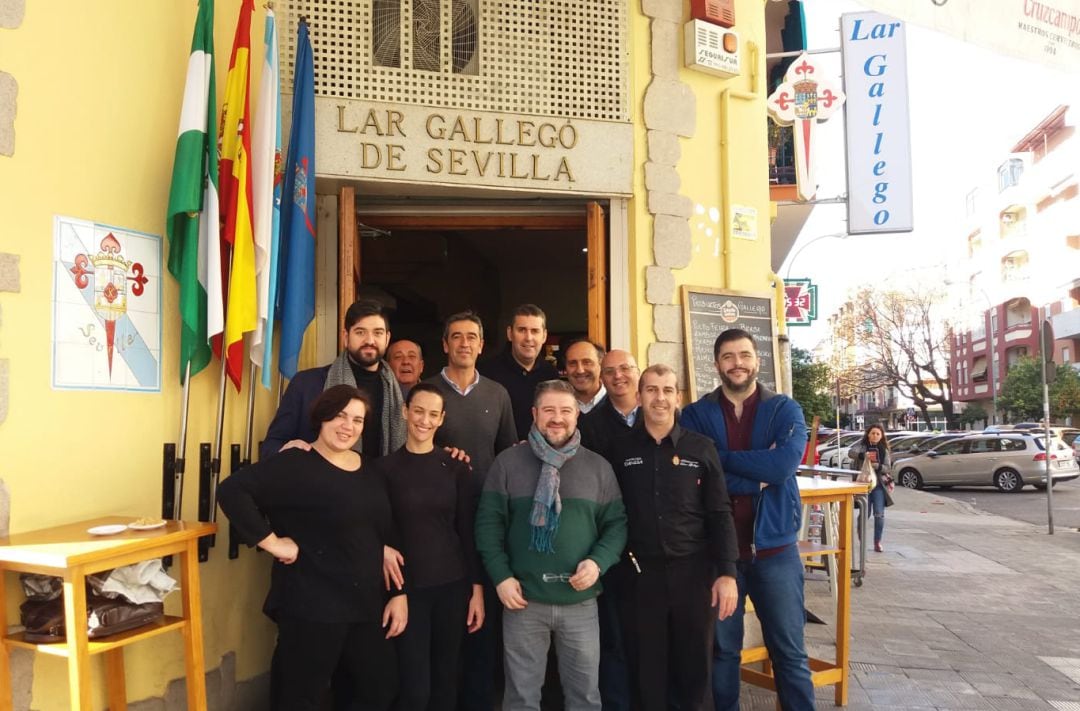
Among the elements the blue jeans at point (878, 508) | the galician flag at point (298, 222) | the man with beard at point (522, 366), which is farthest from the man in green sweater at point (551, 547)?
the blue jeans at point (878, 508)

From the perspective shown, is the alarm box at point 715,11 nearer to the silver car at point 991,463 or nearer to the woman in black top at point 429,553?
the woman in black top at point 429,553

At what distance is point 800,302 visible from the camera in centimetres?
1408

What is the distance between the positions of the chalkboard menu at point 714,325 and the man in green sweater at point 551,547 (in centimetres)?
200

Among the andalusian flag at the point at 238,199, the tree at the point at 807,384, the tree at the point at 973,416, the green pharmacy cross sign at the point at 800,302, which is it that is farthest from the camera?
the tree at the point at 973,416

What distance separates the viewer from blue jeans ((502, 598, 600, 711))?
11.3 feet

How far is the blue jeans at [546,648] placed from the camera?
11.3 ft

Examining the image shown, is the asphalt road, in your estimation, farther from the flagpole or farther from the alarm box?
the flagpole

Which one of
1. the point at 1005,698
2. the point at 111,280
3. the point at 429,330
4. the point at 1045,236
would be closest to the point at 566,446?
the point at 111,280

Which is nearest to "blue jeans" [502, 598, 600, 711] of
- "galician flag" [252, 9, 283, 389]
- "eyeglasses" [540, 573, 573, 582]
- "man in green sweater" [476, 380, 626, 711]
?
"man in green sweater" [476, 380, 626, 711]

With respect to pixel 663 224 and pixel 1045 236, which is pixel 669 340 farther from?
pixel 1045 236

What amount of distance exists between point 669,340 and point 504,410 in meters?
1.59

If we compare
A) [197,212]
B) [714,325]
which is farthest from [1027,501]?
[197,212]

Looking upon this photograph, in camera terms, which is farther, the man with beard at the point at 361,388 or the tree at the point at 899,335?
the tree at the point at 899,335

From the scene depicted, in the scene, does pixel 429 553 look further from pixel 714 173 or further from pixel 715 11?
pixel 715 11
